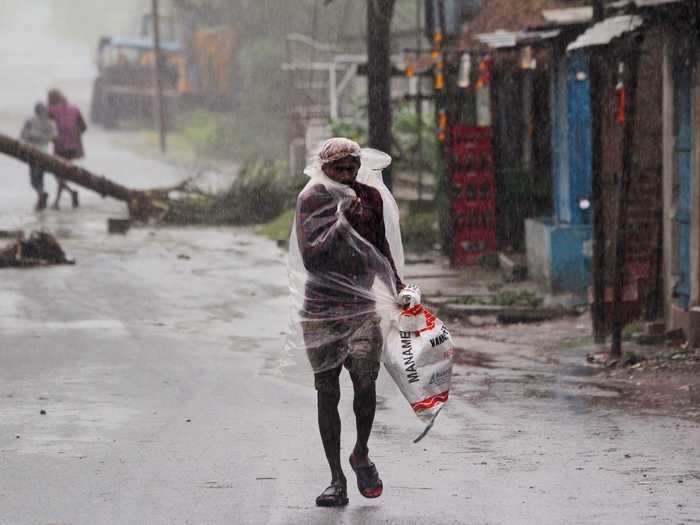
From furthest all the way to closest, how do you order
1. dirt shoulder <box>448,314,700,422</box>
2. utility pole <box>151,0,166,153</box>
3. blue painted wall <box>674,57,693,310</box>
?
utility pole <box>151,0,166,153</box>
blue painted wall <box>674,57,693,310</box>
dirt shoulder <box>448,314,700,422</box>

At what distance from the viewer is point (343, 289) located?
22.3 ft

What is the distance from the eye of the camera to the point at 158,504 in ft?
22.1

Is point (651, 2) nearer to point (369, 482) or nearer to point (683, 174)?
point (683, 174)

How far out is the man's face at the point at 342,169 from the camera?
6.72 m

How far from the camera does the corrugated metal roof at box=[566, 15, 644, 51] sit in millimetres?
11148

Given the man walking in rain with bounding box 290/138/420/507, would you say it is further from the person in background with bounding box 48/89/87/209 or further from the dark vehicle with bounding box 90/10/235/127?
the dark vehicle with bounding box 90/10/235/127

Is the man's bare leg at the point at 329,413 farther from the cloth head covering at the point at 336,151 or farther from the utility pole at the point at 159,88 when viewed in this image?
the utility pole at the point at 159,88

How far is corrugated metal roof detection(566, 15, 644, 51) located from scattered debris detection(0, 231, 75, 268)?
8566mm

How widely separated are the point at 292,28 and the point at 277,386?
1369 inches

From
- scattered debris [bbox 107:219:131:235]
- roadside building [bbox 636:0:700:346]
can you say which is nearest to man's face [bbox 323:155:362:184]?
roadside building [bbox 636:0:700:346]

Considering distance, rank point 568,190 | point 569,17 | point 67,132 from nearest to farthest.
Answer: point 569,17, point 568,190, point 67,132

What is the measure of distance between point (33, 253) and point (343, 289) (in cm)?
1193

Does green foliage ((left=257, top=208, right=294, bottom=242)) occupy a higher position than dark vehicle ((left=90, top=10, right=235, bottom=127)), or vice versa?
dark vehicle ((left=90, top=10, right=235, bottom=127))

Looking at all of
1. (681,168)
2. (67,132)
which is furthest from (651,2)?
(67,132)
